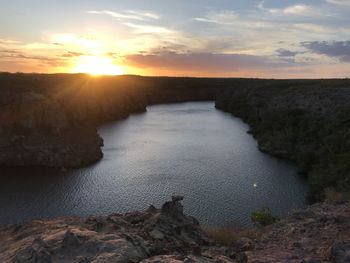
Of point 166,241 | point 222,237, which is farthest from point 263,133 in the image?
point 166,241

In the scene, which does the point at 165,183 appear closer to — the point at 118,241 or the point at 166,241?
the point at 166,241

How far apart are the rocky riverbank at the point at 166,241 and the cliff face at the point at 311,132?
22.0m

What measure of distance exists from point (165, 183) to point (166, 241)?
123 ft

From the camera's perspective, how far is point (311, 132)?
243 ft

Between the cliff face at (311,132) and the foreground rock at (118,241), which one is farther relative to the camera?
the cliff face at (311,132)

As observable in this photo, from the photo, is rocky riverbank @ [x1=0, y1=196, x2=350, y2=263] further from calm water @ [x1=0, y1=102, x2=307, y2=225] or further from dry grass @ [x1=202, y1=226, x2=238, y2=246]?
calm water @ [x1=0, y1=102, x2=307, y2=225]

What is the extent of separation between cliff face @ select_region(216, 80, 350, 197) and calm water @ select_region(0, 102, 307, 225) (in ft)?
9.71

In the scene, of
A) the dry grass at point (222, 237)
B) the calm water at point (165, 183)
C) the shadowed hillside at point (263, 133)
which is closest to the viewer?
the dry grass at point (222, 237)

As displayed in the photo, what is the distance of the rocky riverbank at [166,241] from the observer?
15.4 metres

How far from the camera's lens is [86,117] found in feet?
376

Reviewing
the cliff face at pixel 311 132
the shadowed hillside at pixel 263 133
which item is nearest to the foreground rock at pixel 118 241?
the cliff face at pixel 311 132

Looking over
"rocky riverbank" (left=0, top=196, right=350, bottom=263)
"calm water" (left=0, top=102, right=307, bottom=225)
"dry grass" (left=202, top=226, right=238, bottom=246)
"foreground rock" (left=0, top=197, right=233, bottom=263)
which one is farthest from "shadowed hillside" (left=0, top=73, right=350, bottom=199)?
"foreground rock" (left=0, top=197, right=233, bottom=263)

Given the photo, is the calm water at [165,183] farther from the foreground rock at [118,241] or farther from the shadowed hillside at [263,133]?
the foreground rock at [118,241]

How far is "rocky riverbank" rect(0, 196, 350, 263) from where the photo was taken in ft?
50.5
